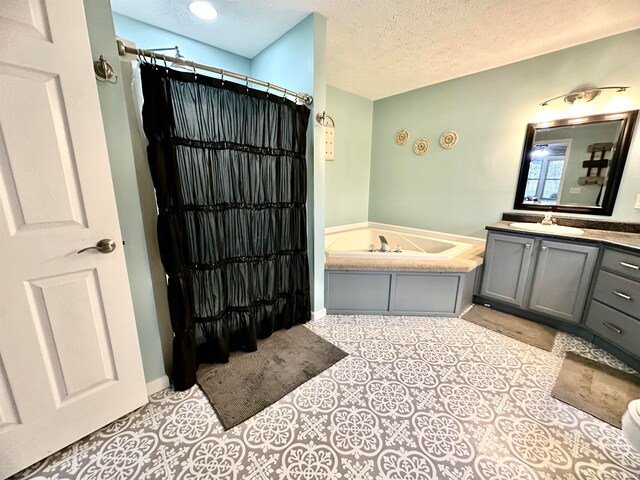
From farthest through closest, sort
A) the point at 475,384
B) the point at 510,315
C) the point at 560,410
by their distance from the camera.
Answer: the point at 510,315
the point at 475,384
the point at 560,410

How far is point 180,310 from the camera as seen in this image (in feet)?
4.71

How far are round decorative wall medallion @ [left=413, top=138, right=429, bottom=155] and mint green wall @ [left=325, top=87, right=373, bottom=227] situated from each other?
68 centimetres

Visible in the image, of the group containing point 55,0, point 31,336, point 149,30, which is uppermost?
point 149,30

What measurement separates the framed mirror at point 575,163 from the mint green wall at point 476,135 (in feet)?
0.26

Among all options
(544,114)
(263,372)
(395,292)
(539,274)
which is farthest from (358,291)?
(544,114)

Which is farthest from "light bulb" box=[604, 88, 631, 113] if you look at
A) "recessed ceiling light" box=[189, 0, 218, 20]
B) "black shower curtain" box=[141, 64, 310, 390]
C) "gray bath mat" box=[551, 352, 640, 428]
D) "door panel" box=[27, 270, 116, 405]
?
"door panel" box=[27, 270, 116, 405]

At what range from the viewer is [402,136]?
3305 mm

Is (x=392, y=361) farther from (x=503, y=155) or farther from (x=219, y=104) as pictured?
(x=503, y=155)

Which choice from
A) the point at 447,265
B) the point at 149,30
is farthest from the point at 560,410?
the point at 149,30

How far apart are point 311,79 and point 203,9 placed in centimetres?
86

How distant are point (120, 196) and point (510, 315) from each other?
3226 mm

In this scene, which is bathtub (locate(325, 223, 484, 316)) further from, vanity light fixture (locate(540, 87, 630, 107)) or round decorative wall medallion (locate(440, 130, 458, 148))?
vanity light fixture (locate(540, 87, 630, 107))

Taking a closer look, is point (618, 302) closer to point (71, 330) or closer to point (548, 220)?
point (548, 220)

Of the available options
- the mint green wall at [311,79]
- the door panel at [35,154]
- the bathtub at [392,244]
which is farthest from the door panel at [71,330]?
the bathtub at [392,244]
